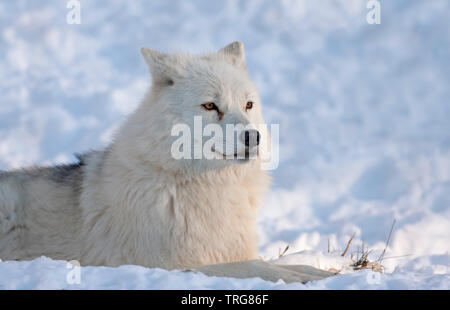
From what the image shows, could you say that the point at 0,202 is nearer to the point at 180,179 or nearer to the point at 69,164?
the point at 69,164

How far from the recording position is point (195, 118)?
182 inches

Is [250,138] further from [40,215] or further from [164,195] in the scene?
[40,215]

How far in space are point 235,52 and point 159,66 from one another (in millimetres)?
954

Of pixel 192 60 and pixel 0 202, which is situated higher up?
pixel 192 60

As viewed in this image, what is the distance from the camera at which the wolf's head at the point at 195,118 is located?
4523 millimetres

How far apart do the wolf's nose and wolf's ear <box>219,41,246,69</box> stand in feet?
→ 4.00

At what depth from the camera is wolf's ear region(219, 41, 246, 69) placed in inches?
212

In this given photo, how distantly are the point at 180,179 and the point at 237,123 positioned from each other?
31.3 inches

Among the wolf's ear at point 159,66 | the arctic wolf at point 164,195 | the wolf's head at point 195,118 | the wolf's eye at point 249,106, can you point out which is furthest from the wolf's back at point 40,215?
the wolf's eye at point 249,106

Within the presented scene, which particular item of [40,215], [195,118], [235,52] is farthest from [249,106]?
[40,215]

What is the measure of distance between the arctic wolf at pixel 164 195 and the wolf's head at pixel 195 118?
0.03 ft

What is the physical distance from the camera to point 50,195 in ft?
17.8
